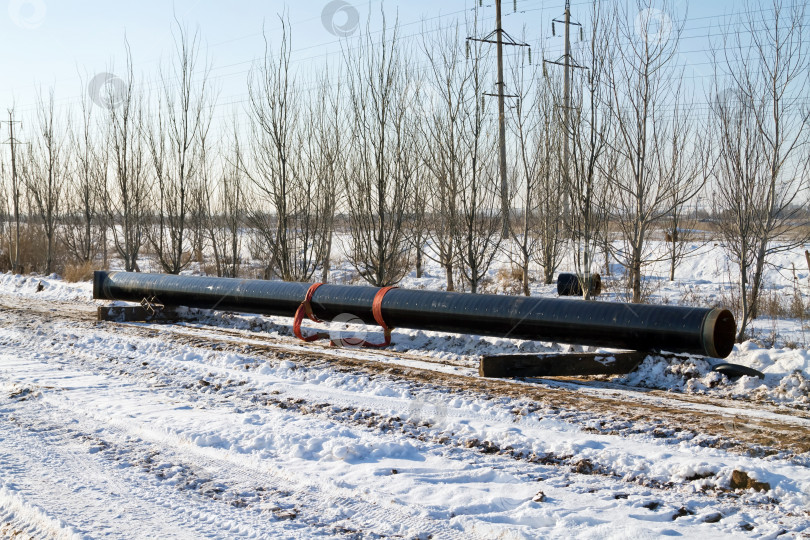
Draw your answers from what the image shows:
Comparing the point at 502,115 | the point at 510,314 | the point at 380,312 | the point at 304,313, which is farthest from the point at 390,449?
the point at 502,115

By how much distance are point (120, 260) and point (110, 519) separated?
34.6m

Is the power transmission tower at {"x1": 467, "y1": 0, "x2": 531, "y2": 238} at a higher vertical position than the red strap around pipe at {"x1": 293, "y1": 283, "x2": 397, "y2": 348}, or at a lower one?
higher

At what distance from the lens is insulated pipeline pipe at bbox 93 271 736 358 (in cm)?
694

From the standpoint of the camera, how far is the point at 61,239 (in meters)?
30.4

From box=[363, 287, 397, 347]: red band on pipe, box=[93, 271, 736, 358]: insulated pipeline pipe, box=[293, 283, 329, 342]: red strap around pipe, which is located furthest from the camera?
box=[293, 283, 329, 342]: red strap around pipe

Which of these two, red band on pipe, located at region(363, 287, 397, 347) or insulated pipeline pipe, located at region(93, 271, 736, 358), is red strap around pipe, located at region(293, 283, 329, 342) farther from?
red band on pipe, located at region(363, 287, 397, 347)

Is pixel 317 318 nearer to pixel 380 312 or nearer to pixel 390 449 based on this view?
pixel 380 312

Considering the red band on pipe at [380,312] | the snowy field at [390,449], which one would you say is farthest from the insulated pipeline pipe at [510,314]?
the snowy field at [390,449]

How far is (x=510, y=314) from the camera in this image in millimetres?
7859

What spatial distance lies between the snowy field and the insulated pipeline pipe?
417 mm

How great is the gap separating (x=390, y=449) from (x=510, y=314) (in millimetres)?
3603

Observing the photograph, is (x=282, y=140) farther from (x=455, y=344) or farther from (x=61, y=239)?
(x=61, y=239)

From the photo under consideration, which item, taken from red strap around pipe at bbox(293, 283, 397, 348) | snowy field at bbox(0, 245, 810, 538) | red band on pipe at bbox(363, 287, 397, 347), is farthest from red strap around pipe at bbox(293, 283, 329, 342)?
snowy field at bbox(0, 245, 810, 538)

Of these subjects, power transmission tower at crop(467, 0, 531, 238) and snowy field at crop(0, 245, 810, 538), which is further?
power transmission tower at crop(467, 0, 531, 238)
